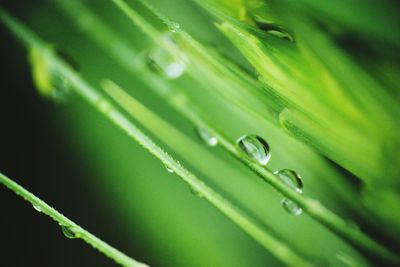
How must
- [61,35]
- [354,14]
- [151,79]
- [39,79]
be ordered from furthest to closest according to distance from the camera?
[61,35], [39,79], [151,79], [354,14]

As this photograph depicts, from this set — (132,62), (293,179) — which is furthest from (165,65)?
(293,179)

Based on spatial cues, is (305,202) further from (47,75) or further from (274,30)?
(47,75)

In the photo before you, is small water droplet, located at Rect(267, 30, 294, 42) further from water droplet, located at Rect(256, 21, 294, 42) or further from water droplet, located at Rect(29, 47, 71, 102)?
water droplet, located at Rect(29, 47, 71, 102)

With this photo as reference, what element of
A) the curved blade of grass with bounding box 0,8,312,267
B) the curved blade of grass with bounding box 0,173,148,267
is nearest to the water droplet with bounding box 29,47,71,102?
the curved blade of grass with bounding box 0,8,312,267

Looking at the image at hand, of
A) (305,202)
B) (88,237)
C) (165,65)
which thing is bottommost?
(88,237)

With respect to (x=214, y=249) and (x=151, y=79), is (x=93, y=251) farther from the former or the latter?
(x=151, y=79)

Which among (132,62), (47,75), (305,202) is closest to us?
(305,202)

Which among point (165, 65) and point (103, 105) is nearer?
point (103, 105)

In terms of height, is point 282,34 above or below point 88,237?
above

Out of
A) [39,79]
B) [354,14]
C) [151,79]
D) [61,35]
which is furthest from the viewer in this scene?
[61,35]

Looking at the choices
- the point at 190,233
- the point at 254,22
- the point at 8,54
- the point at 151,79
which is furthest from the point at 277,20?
the point at 8,54

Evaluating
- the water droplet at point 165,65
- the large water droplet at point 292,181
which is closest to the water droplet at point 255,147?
the large water droplet at point 292,181
